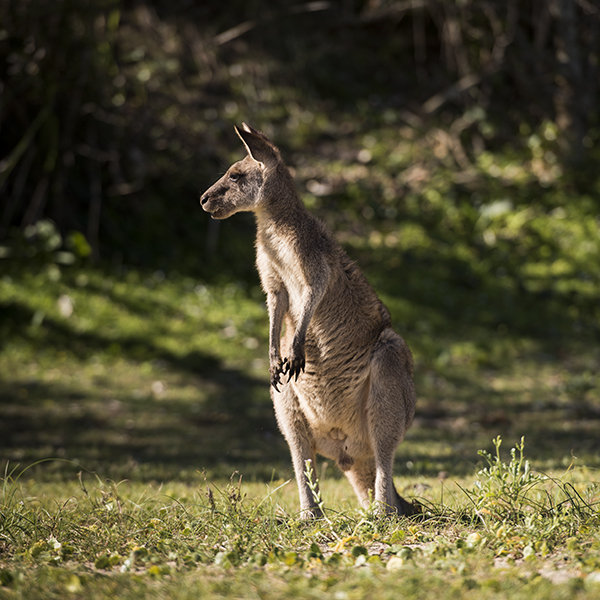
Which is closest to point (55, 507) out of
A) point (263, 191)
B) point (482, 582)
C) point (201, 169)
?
point (263, 191)

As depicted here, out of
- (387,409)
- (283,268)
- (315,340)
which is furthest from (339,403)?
(283,268)

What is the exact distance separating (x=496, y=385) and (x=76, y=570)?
6.64 meters

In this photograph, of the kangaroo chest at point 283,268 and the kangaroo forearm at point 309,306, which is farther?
the kangaroo chest at point 283,268

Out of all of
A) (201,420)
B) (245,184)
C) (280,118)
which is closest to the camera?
(245,184)

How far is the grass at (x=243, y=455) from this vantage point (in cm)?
318

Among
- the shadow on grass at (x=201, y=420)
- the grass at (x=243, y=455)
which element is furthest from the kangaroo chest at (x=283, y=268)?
the shadow on grass at (x=201, y=420)

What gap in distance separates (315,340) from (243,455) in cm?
304

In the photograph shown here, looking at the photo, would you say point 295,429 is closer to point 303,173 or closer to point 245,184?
point 245,184

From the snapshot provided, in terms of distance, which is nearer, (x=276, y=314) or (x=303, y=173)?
(x=276, y=314)

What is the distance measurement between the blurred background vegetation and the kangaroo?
4.44 metres

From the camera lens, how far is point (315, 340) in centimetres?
450

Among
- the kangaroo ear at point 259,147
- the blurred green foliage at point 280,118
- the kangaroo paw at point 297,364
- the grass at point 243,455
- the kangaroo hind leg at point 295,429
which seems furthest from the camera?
the blurred green foliage at point 280,118

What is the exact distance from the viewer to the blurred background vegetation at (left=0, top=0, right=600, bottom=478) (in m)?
10.3

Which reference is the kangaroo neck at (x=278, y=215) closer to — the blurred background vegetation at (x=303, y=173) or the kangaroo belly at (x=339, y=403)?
the kangaroo belly at (x=339, y=403)
